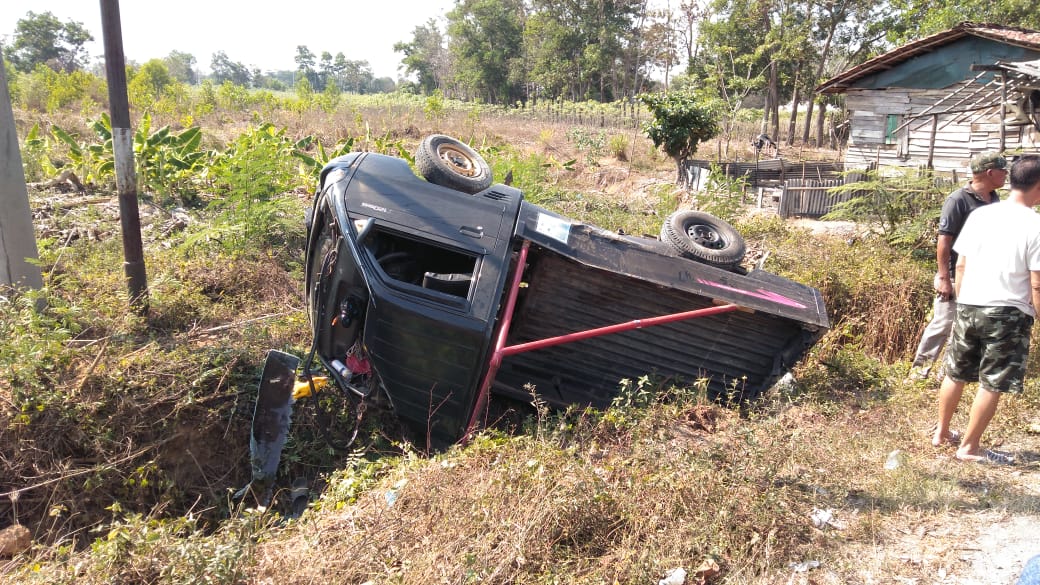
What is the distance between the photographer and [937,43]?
15539 millimetres

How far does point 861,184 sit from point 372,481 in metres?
6.40

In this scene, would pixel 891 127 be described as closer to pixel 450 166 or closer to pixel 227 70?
pixel 450 166

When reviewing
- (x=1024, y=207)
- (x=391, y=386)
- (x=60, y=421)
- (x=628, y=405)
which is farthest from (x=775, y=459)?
(x=60, y=421)

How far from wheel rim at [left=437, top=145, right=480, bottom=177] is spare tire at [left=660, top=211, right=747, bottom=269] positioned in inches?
61.9

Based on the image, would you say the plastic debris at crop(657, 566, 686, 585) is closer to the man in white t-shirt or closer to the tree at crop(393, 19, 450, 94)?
the man in white t-shirt

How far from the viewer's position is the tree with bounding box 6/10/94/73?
41.8 m

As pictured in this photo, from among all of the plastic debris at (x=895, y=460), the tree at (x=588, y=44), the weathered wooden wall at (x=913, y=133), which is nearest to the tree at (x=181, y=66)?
the tree at (x=588, y=44)

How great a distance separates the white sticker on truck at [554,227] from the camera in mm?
4215

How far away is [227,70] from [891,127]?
94.0 m

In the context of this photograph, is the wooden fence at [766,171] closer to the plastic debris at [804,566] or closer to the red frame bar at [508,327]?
the red frame bar at [508,327]

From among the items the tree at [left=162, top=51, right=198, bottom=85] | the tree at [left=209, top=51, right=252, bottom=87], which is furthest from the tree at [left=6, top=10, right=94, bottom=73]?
the tree at [left=209, top=51, right=252, bottom=87]

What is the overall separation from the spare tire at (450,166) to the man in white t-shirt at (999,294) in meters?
3.12

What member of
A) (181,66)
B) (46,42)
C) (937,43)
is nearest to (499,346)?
(937,43)

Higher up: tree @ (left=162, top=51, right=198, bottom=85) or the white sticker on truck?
tree @ (left=162, top=51, right=198, bottom=85)
